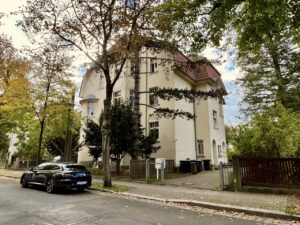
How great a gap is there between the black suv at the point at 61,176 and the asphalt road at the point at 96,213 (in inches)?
74.3

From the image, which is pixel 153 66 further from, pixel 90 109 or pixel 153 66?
pixel 90 109

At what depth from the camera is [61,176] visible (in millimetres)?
12625

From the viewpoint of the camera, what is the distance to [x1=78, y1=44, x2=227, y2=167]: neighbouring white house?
23200 mm

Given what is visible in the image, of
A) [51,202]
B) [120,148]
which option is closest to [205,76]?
[120,148]

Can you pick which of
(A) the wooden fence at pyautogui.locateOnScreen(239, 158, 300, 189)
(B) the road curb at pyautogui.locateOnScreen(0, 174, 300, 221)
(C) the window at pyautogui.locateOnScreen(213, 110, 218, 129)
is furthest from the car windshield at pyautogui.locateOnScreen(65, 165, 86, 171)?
(C) the window at pyautogui.locateOnScreen(213, 110, 218, 129)

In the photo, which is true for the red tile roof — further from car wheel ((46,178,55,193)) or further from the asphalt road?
car wheel ((46,178,55,193))

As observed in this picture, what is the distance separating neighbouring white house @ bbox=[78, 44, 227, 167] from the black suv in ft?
33.2

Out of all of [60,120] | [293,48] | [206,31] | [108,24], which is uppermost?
[293,48]

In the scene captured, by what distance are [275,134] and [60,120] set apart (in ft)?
57.7

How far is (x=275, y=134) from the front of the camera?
12.1 meters

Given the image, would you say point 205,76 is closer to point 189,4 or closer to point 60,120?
point 60,120

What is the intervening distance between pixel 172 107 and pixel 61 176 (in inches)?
514

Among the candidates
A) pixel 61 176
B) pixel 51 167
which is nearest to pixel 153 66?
pixel 51 167

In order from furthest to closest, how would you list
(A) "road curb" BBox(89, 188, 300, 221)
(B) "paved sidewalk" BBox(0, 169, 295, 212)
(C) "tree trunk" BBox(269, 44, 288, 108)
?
(C) "tree trunk" BBox(269, 44, 288, 108)
(B) "paved sidewalk" BBox(0, 169, 295, 212)
(A) "road curb" BBox(89, 188, 300, 221)
